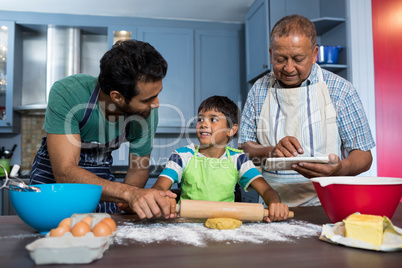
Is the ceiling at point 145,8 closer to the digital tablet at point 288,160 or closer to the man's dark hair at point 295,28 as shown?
the man's dark hair at point 295,28

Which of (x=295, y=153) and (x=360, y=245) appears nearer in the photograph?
(x=360, y=245)

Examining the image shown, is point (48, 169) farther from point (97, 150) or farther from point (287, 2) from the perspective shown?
point (287, 2)

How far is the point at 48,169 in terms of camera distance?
1.50 m

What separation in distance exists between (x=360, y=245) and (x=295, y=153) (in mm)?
548

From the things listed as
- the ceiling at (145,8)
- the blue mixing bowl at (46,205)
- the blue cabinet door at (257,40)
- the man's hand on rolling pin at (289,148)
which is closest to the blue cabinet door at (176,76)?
the ceiling at (145,8)

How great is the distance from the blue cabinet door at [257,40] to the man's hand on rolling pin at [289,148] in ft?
6.10

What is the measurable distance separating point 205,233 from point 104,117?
2.61 feet

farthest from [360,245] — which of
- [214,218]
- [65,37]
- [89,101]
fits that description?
[65,37]

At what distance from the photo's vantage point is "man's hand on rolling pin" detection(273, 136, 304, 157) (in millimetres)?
1228

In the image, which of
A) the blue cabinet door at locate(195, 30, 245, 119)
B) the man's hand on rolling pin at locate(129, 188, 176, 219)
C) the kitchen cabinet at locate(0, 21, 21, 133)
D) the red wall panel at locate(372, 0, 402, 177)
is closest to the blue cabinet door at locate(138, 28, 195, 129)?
the blue cabinet door at locate(195, 30, 245, 119)

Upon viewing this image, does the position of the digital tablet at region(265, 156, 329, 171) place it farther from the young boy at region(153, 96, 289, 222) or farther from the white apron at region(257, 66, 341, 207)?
the white apron at region(257, 66, 341, 207)

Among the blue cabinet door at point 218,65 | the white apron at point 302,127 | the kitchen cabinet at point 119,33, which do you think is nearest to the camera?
the white apron at point 302,127

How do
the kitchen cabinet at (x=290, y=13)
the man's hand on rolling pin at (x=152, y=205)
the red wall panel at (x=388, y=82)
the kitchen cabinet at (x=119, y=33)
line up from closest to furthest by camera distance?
the man's hand on rolling pin at (x=152, y=205) < the red wall panel at (x=388, y=82) < the kitchen cabinet at (x=290, y=13) < the kitchen cabinet at (x=119, y=33)

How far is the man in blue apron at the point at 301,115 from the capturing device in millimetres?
1363
